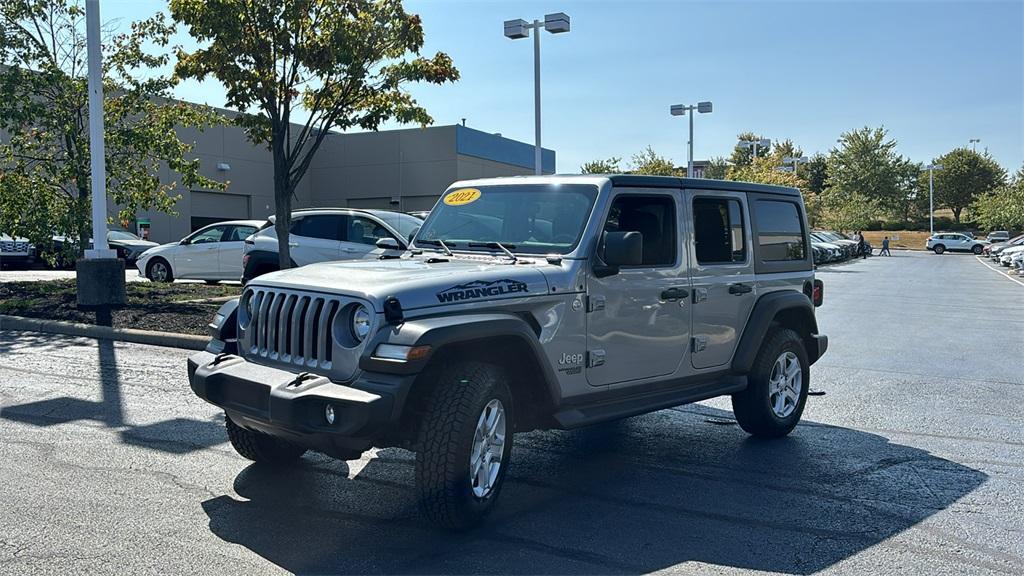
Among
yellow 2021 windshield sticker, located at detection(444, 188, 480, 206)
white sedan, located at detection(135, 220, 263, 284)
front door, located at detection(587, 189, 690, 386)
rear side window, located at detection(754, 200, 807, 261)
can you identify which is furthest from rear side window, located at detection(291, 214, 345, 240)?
front door, located at detection(587, 189, 690, 386)

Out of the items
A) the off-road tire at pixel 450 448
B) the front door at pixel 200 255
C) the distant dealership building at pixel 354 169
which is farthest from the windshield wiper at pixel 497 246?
the distant dealership building at pixel 354 169

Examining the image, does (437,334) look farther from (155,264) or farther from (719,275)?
(155,264)

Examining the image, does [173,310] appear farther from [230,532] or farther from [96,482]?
[230,532]

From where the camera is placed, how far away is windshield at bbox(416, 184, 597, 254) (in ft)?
17.4

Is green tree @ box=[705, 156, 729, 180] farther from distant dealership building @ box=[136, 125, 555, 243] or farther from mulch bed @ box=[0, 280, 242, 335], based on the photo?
mulch bed @ box=[0, 280, 242, 335]

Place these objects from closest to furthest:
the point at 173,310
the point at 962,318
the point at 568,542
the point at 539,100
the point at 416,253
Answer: the point at 568,542 < the point at 416,253 < the point at 173,310 < the point at 962,318 < the point at 539,100

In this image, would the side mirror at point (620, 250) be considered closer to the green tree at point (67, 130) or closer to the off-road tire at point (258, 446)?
the off-road tire at point (258, 446)

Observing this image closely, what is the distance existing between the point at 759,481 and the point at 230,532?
3098mm

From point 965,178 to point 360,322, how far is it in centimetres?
9794

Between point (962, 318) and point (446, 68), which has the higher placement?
point (446, 68)

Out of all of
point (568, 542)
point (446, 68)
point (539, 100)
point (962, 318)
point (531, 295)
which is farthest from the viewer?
point (539, 100)

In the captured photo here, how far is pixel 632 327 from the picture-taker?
5.33 metres

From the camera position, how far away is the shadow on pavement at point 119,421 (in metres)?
5.91

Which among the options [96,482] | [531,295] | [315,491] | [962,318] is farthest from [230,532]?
[962,318]
